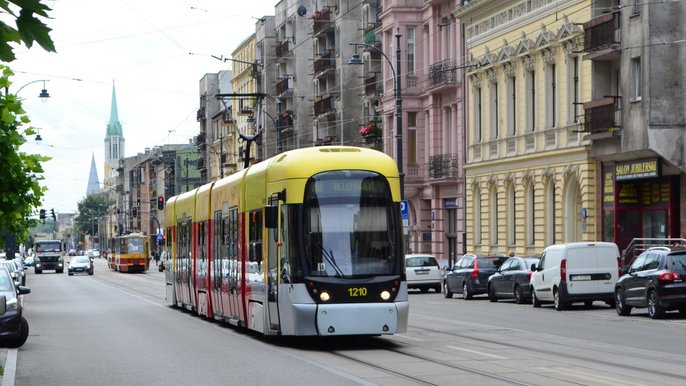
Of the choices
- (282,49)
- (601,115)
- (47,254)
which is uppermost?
(282,49)

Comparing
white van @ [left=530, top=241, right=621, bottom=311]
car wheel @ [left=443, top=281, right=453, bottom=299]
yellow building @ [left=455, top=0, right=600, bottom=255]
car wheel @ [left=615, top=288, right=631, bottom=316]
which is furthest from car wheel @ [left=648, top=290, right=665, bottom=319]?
car wheel @ [left=443, top=281, right=453, bottom=299]

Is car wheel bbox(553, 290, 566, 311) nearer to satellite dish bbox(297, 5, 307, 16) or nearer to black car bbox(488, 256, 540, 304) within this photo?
black car bbox(488, 256, 540, 304)

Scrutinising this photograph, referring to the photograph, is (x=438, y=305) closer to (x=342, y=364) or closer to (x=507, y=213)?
(x=507, y=213)

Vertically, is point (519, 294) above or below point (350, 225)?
below

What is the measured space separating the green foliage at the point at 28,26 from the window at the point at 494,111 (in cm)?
4850

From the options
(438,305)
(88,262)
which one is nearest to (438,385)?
(438,305)

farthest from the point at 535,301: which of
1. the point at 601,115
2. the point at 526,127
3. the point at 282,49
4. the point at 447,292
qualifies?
the point at 282,49

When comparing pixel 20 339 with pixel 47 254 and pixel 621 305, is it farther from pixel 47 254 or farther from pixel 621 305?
pixel 47 254

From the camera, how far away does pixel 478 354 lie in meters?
19.1

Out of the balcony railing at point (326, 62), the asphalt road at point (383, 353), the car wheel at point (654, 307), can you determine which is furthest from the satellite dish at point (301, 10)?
the car wheel at point (654, 307)

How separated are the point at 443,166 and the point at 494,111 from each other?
22.2 ft

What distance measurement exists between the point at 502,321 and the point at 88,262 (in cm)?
7084

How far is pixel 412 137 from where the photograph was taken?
6531cm

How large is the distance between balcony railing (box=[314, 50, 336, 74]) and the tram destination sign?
43.0 m
